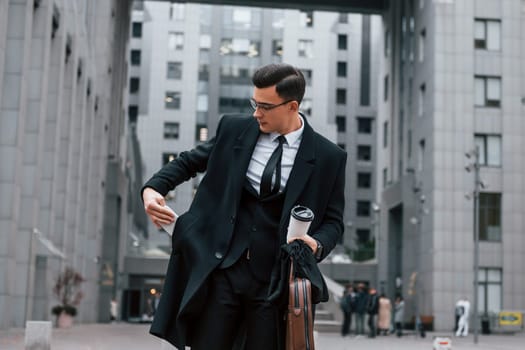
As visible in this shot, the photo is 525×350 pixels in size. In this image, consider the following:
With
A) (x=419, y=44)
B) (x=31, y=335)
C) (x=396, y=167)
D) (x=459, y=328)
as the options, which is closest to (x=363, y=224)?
(x=396, y=167)

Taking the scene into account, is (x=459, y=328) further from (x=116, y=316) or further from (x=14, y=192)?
(x=116, y=316)

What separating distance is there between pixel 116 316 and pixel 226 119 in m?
57.0

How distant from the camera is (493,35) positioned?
171 ft

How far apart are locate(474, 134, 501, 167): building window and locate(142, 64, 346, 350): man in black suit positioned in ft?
160

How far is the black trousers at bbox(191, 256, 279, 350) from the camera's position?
151 inches

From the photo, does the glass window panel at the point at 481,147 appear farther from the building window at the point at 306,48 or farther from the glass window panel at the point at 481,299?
the building window at the point at 306,48

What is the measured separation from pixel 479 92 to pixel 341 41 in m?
47.2

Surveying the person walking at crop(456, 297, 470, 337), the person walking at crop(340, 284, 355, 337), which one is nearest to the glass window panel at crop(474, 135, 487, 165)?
the person walking at crop(456, 297, 470, 337)

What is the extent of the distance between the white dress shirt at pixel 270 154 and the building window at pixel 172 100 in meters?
87.1

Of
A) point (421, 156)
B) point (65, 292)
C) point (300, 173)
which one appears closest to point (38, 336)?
point (300, 173)

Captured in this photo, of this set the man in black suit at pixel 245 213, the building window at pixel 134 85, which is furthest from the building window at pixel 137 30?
the man in black suit at pixel 245 213

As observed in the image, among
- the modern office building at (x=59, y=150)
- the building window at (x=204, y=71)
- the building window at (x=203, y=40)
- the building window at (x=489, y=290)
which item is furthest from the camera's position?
the building window at (x=203, y=40)

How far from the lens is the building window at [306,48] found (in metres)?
93.8

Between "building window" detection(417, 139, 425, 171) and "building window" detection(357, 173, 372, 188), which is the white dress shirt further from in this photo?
"building window" detection(357, 173, 372, 188)
